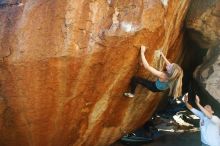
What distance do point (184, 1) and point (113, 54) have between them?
2.17m

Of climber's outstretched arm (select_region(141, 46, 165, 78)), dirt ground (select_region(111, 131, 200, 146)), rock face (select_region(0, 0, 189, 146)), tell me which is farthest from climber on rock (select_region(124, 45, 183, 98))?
dirt ground (select_region(111, 131, 200, 146))

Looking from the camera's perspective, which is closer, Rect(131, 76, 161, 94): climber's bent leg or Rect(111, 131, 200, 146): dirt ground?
Rect(131, 76, 161, 94): climber's bent leg

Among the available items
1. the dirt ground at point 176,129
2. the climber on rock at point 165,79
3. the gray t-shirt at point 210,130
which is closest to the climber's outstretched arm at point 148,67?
the climber on rock at point 165,79

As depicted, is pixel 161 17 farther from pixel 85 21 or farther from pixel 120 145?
pixel 120 145

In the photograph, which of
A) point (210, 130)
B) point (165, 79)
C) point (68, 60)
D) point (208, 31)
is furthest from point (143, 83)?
point (208, 31)

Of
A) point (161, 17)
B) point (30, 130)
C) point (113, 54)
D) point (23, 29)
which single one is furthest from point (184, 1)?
point (30, 130)

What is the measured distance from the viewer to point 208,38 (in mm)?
8664

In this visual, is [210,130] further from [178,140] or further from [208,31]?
[208,31]

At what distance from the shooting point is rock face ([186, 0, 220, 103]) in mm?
8320

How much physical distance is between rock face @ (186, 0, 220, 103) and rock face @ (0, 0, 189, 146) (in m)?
0.93

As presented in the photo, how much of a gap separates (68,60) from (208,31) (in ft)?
11.8

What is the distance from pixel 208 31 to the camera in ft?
28.1

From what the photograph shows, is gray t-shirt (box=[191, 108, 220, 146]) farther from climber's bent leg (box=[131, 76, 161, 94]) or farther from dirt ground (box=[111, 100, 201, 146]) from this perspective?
dirt ground (box=[111, 100, 201, 146])

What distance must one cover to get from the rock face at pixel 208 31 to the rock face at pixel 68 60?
0.93m
